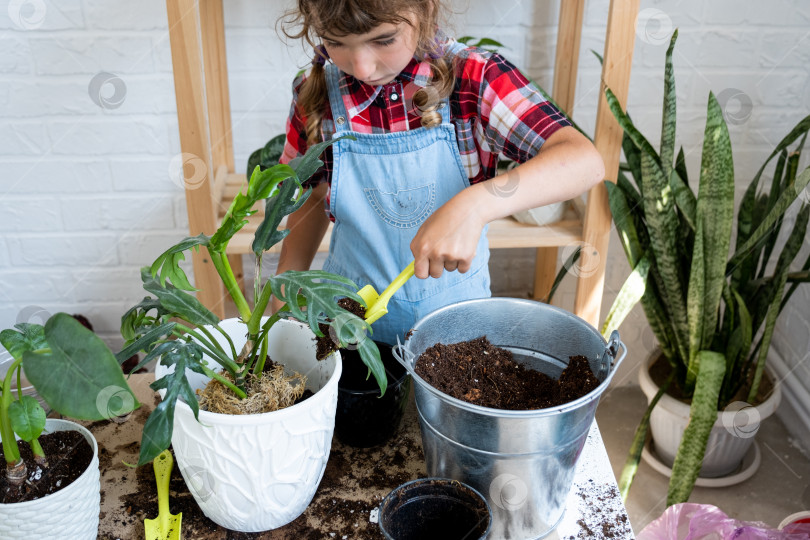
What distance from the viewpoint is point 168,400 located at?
0.59 meters

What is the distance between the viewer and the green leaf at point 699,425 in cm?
128

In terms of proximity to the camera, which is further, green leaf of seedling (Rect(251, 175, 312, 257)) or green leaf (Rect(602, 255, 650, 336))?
green leaf (Rect(602, 255, 650, 336))

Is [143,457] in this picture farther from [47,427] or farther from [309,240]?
[309,240]

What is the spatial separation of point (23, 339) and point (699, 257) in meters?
1.09

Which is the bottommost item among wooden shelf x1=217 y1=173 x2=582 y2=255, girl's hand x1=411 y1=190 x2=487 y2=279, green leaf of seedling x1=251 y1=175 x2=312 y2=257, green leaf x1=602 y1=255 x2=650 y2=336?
green leaf x1=602 y1=255 x2=650 y2=336

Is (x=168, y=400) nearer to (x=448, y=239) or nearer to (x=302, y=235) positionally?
(x=448, y=239)

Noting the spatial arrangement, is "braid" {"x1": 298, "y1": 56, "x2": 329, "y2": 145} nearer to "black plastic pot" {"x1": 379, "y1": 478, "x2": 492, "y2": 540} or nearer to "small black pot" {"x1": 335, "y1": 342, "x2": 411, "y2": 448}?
"small black pot" {"x1": 335, "y1": 342, "x2": 411, "y2": 448}

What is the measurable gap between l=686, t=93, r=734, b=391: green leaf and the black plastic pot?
2.67 feet

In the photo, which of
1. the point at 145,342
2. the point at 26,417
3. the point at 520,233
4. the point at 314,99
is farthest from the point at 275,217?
the point at 520,233

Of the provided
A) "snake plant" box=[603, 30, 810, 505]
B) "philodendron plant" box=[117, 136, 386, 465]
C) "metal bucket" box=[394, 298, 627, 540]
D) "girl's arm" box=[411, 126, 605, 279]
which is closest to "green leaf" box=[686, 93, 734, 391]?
"snake plant" box=[603, 30, 810, 505]

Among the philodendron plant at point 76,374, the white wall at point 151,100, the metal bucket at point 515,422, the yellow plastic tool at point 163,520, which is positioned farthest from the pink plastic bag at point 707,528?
the white wall at point 151,100

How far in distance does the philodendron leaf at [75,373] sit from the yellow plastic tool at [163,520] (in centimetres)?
22

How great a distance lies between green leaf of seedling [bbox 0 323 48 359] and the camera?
0.60 m

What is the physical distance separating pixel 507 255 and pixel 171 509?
114cm
